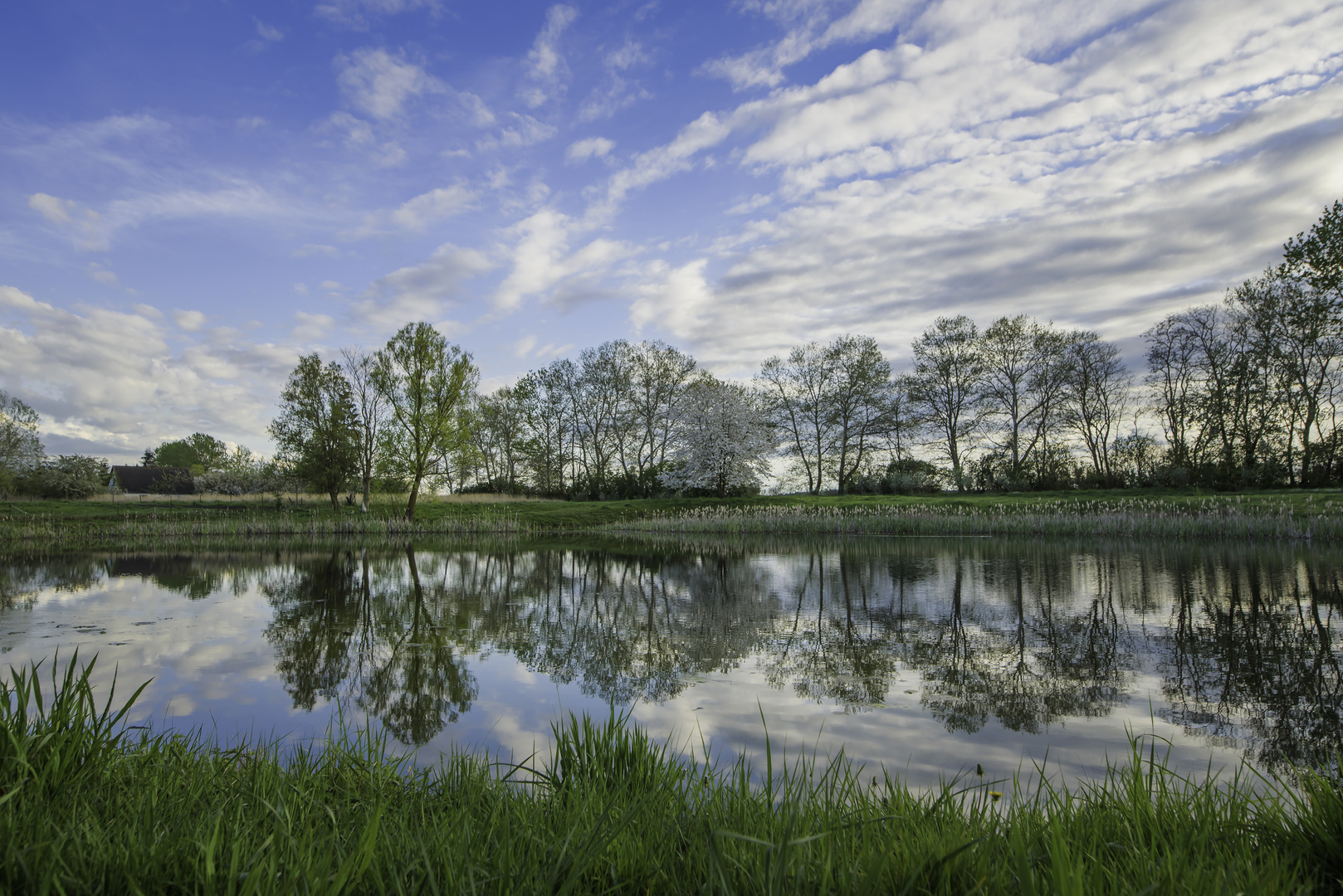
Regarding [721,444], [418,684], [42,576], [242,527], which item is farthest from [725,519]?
[418,684]

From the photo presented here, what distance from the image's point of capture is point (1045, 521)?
72.4 feet

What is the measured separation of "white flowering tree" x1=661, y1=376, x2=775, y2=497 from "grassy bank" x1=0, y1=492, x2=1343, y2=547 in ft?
6.03

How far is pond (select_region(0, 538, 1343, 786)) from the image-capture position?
405 centimetres

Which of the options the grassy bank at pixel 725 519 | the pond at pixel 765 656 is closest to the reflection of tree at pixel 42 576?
the pond at pixel 765 656

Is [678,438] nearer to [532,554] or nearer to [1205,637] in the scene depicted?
[532,554]

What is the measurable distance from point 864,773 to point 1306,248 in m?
27.1

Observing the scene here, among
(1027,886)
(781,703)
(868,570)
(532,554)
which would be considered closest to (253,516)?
(532,554)

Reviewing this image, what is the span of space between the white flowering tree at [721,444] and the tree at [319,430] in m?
17.6

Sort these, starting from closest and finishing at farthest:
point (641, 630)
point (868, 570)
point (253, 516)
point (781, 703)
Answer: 1. point (781, 703)
2. point (641, 630)
3. point (868, 570)
4. point (253, 516)

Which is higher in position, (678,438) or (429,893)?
(678,438)

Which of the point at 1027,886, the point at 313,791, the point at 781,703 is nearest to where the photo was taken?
the point at 1027,886

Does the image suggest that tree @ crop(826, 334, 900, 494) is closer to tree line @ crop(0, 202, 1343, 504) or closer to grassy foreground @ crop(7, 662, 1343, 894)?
tree line @ crop(0, 202, 1343, 504)

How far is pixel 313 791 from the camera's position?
2.73 metres

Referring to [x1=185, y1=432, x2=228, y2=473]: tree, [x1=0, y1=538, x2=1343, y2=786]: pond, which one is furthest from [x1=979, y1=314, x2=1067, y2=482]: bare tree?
[x1=185, y1=432, x2=228, y2=473]: tree
